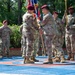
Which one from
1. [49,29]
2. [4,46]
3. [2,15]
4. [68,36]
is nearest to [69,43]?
[68,36]

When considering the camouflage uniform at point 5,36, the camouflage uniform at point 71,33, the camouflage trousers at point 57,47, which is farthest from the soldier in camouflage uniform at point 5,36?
the camouflage trousers at point 57,47

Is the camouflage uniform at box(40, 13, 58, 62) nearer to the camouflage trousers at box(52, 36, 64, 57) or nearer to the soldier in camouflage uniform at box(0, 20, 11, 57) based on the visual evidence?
the camouflage trousers at box(52, 36, 64, 57)

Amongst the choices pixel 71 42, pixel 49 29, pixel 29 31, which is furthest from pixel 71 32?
pixel 29 31

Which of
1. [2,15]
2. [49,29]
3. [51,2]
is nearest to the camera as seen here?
[49,29]

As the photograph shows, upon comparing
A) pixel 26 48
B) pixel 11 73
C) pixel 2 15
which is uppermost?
pixel 2 15

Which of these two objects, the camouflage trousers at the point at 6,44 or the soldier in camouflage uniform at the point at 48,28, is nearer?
the soldier in camouflage uniform at the point at 48,28

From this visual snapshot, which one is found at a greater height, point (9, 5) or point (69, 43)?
point (9, 5)

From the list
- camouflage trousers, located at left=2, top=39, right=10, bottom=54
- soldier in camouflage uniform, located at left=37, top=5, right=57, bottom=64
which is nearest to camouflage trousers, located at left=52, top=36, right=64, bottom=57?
soldier in camouflage uniform, located at left=37, top=5, right=57, bottom=64

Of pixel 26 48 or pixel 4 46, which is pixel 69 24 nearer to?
pixel 26 48

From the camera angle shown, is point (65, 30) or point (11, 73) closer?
point (11, 73)

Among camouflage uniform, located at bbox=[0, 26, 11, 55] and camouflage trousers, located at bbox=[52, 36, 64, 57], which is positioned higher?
camouflage uniform, located at bbox=[0, 26, 11, 55]

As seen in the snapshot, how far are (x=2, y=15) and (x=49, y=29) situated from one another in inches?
622

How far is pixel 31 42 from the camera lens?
9938 millimetres

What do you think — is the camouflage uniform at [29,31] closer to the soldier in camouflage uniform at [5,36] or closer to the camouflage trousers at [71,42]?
the camouflage trousers at [71,42]
